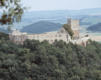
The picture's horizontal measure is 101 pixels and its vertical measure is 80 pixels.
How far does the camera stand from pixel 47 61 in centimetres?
1938

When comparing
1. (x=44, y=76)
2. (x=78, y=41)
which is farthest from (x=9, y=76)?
(x=78, y=41)

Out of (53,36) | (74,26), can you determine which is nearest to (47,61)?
(53,36)

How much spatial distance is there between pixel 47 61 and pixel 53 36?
360 cm

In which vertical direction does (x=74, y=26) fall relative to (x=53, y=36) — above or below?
above

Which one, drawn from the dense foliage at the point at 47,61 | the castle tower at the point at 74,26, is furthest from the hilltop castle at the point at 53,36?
the dense foliage at the point at 47,61

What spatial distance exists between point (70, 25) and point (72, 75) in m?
7.63

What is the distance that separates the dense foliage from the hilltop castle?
55 cm

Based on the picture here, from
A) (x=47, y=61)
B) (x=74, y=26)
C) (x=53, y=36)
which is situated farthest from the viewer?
(x=74, y=26)

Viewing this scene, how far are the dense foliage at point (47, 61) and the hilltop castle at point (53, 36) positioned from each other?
55 centimetres

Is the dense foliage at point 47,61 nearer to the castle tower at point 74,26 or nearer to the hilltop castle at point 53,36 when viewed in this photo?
the hilltop castle at point 53,36

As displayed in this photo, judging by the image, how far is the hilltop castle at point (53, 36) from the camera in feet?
70.7

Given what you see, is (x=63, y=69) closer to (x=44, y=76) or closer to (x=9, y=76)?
(x=44, y=76)

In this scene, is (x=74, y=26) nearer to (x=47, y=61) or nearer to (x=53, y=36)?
(x=53, y=36)

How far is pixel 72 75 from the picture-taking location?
1827 centimetres
